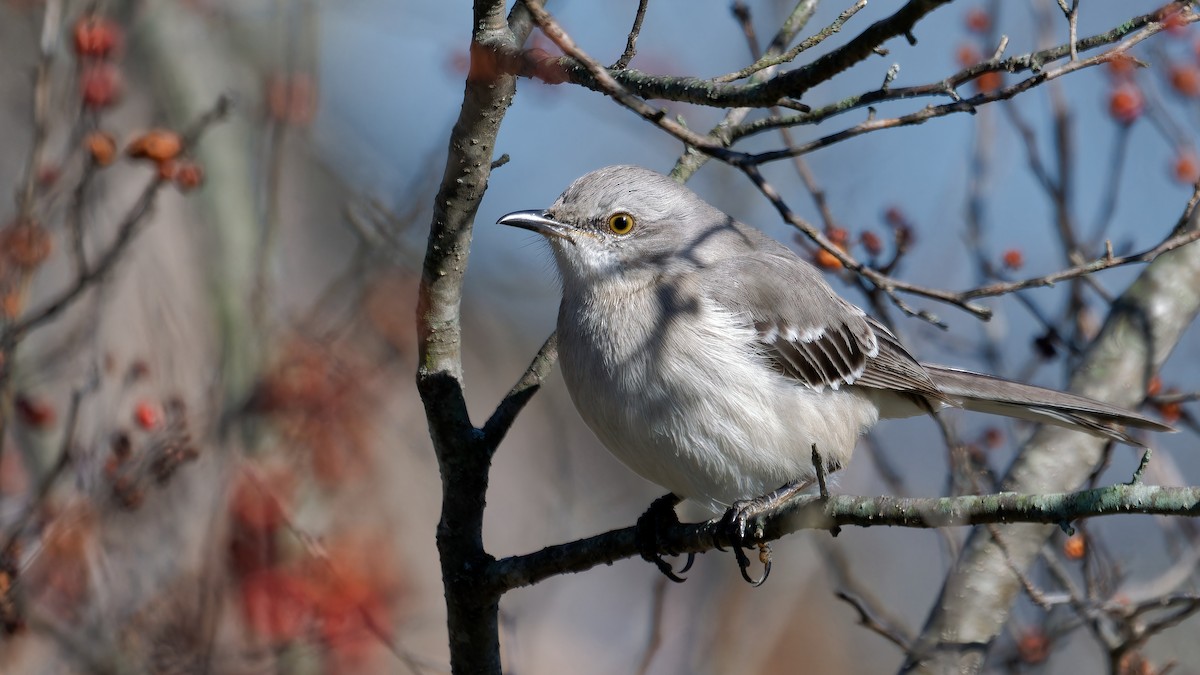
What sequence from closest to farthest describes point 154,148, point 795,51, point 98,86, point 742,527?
1. point 795,51
2. point 742,527
3. point 154,148
4. point 98,86

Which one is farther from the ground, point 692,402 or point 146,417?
point 692,402

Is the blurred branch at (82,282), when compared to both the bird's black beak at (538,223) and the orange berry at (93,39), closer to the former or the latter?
the orange berry at (93,39)

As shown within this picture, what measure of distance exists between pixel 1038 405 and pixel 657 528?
1.54 m

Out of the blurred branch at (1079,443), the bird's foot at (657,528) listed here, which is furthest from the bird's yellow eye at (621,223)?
the blurred branch at (1079,443)

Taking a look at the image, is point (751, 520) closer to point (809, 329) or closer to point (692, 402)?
point (692, 402)

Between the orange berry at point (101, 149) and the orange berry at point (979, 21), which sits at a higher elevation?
the orange berry at point (979, 21)

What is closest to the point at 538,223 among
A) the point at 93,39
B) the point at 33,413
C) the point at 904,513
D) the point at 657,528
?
the point at 657,528

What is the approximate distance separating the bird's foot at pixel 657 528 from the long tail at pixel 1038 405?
1344mm

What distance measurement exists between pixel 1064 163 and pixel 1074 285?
23.4 inches

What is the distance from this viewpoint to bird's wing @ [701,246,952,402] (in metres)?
4.21

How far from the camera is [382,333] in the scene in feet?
14.8

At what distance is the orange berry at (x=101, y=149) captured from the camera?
3494 millimetres

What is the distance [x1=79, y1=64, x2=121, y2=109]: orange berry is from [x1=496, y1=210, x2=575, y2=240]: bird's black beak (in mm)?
1459

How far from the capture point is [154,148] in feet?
11.7
